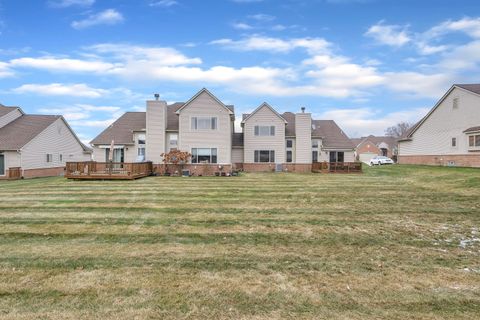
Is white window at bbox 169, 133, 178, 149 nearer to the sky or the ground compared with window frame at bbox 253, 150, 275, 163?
nearer to the sky

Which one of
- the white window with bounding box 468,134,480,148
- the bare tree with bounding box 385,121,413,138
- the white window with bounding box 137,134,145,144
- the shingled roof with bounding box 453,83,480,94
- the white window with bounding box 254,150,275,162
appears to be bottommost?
the white window with bounding box 254,150,275,162

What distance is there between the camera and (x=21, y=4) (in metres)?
15.3

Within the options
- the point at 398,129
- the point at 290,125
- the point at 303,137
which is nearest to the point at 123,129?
the point at 290,125

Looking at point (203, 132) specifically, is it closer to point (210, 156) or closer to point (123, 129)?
point (210, 156)

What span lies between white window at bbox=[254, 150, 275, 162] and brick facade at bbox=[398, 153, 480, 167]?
63.7 ft

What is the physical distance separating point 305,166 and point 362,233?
2503 cm

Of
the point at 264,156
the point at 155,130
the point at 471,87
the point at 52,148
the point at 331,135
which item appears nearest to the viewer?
the point at 155,130

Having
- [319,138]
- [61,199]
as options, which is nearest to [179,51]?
[61,199]

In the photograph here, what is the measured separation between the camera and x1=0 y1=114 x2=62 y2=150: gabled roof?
2770cm

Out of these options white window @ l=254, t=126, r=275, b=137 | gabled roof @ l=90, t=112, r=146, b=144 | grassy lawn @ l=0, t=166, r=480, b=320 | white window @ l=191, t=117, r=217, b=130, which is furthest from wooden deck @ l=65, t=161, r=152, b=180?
white window @ l=254, t=126, r=275, b=137

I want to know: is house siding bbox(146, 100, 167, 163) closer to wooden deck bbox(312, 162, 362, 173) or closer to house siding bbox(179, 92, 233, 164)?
house siding bbox(179, 92, 233, 164)

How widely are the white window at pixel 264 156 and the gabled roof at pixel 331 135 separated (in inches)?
269

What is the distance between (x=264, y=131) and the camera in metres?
31.3

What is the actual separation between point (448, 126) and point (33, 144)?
45.1 m
